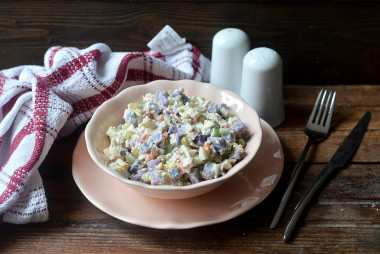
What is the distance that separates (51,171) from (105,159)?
0.21 meters

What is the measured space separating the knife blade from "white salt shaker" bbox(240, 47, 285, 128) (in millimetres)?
190

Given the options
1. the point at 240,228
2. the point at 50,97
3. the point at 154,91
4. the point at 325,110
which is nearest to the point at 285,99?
the point at 325,110

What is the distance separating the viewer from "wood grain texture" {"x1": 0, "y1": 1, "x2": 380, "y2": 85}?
1.32m

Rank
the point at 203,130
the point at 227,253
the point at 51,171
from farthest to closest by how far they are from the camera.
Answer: the point at 51,171, the point at 203,130, the point at 227,253

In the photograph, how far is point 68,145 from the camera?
3.91ft

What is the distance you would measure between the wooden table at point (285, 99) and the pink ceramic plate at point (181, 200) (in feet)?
0.14

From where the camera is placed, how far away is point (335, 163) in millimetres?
1092

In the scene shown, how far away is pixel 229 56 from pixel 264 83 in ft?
0.43

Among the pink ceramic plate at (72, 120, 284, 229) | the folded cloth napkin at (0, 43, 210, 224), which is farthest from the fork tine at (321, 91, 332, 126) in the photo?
the folded cloth napkin at (0, 43, 210, 224)

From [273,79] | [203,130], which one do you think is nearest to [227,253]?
[203,130]

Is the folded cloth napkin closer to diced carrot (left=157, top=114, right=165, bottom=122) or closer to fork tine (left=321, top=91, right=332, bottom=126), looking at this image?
diced carrot (left=157, top=114, right=165, bottom=122)

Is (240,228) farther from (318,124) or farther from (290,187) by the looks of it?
(318,124)

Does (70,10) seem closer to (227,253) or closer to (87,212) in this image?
(87,212)

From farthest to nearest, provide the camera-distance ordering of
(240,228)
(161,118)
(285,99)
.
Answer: (285,99) < (161,118) < (240,228)
